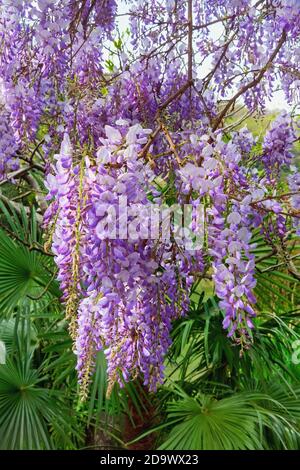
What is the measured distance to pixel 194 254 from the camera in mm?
1543

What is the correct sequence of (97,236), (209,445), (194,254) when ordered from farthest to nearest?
(209,445) → (194,254) → (97,236)

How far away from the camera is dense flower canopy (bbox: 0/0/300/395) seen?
133cm

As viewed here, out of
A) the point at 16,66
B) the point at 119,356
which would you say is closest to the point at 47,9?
the point at 16,66

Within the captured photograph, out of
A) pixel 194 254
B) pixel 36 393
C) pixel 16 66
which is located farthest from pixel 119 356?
pixel 16 66

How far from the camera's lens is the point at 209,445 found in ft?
5.95

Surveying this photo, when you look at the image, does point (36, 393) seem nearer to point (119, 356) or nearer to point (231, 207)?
point (119, 356)

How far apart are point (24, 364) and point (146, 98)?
41.4 inches

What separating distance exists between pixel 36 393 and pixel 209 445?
0.67 meters

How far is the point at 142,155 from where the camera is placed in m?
1.50

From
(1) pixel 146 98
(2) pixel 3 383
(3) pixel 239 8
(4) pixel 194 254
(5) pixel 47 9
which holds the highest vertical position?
(3) pixel 239 8

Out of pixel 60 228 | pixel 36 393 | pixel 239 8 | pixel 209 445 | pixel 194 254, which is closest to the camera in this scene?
pixel 60 228

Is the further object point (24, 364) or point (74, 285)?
point (24, 364)

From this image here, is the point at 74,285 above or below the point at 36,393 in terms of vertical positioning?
above

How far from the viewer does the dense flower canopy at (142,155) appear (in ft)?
4.37
